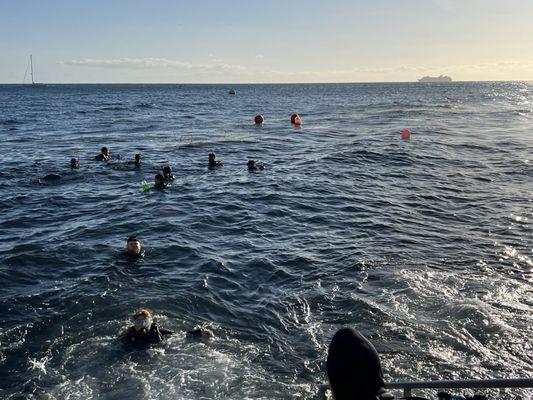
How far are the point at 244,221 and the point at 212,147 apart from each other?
58.9 ft

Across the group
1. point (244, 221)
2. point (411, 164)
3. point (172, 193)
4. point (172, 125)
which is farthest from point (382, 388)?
point (172, 125)

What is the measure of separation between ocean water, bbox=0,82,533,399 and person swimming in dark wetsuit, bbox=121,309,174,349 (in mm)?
263

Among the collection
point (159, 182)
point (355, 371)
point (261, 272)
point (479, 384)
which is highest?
point (355, 371)

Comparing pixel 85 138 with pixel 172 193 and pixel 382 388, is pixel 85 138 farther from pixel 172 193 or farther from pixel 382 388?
pixel 382 388

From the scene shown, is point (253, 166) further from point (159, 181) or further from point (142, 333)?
point (142, 333)

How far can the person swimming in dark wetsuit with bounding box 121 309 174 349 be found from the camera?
33.0 feet

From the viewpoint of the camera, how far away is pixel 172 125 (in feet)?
165

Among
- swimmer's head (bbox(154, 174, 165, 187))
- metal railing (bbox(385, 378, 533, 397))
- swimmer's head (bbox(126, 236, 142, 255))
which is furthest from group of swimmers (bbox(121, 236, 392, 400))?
swimmer's head (bbox(154, 174, 165, 187))

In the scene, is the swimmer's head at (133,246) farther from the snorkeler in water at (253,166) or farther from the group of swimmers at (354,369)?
the snorkeler in water at (253,166)

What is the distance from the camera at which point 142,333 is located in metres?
10.1

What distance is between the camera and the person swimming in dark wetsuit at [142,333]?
10047 mm

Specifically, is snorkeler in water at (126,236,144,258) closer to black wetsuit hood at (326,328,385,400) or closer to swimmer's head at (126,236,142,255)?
swimmer's head at (126,236,142,255)

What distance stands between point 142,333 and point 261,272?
4500 mm

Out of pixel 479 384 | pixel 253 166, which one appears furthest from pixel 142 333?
pixel 253 166
